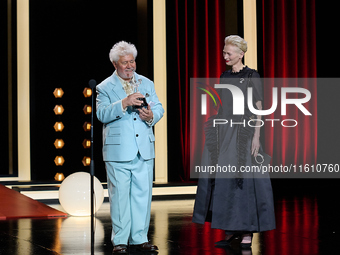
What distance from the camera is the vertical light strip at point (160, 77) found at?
283 inches

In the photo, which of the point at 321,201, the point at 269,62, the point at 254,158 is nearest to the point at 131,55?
the point at 254,158

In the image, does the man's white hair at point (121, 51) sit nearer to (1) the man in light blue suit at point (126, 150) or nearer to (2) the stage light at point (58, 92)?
(1) the man in light blue suit at point (126, 150)

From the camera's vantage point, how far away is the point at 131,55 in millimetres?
3086

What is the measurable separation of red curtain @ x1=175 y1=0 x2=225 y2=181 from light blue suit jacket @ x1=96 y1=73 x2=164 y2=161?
4.01 m

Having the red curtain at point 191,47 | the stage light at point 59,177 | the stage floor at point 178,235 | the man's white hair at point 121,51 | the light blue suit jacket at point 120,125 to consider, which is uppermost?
the red curtain at point 191,47

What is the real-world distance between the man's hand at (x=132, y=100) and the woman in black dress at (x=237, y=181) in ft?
1.82

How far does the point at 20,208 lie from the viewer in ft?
16.5

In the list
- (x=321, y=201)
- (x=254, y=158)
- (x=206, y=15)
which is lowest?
(x=321, y=201)

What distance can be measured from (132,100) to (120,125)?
188mm

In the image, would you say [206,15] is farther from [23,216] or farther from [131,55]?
[131,55]

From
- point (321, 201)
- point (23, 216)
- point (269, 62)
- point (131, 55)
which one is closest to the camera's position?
point (131, 55)

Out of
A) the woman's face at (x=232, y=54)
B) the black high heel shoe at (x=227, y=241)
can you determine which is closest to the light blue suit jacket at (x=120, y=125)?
the woman's face at (x=232, y=54)

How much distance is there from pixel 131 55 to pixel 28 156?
4.34 meters

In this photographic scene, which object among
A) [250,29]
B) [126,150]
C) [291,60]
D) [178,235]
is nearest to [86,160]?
[250,29]
